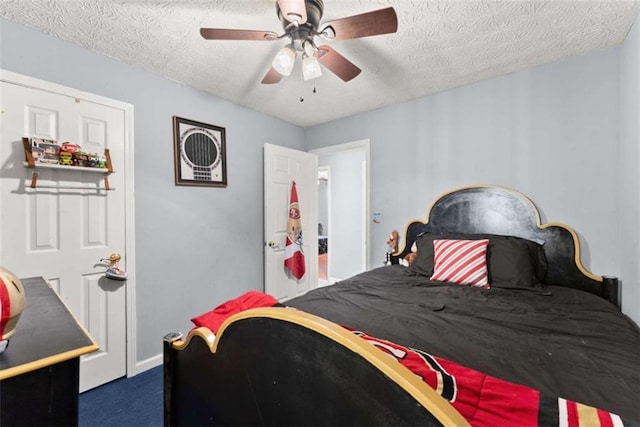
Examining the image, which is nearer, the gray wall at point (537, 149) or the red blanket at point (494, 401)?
the red blanket at point (494, 401)

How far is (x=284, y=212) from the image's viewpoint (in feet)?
11.0

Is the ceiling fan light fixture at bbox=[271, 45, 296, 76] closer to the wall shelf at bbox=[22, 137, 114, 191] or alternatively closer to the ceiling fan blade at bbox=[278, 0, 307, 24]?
the ceiling fan blade at bbox=[278, 0, 307, 24]

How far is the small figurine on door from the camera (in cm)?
198

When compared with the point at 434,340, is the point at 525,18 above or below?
above

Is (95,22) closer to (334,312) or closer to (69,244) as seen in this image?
(69,244)

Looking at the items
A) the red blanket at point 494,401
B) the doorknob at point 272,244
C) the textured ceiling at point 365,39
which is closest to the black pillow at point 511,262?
the red blanket at point 494,401

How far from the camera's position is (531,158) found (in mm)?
2240

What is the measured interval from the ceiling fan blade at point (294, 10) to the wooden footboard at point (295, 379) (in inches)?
49.8

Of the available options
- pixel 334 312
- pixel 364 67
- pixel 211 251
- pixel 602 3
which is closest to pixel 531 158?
pixel 602 3

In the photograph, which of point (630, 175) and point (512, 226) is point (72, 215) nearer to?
point (512, 226)

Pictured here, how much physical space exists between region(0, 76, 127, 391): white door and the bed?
1.19 metres

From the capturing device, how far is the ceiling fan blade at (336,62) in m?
1.59

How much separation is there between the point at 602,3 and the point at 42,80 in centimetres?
335

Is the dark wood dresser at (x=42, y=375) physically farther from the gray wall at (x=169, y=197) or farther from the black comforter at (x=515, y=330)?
the gray wall at (x=169, y=197)
